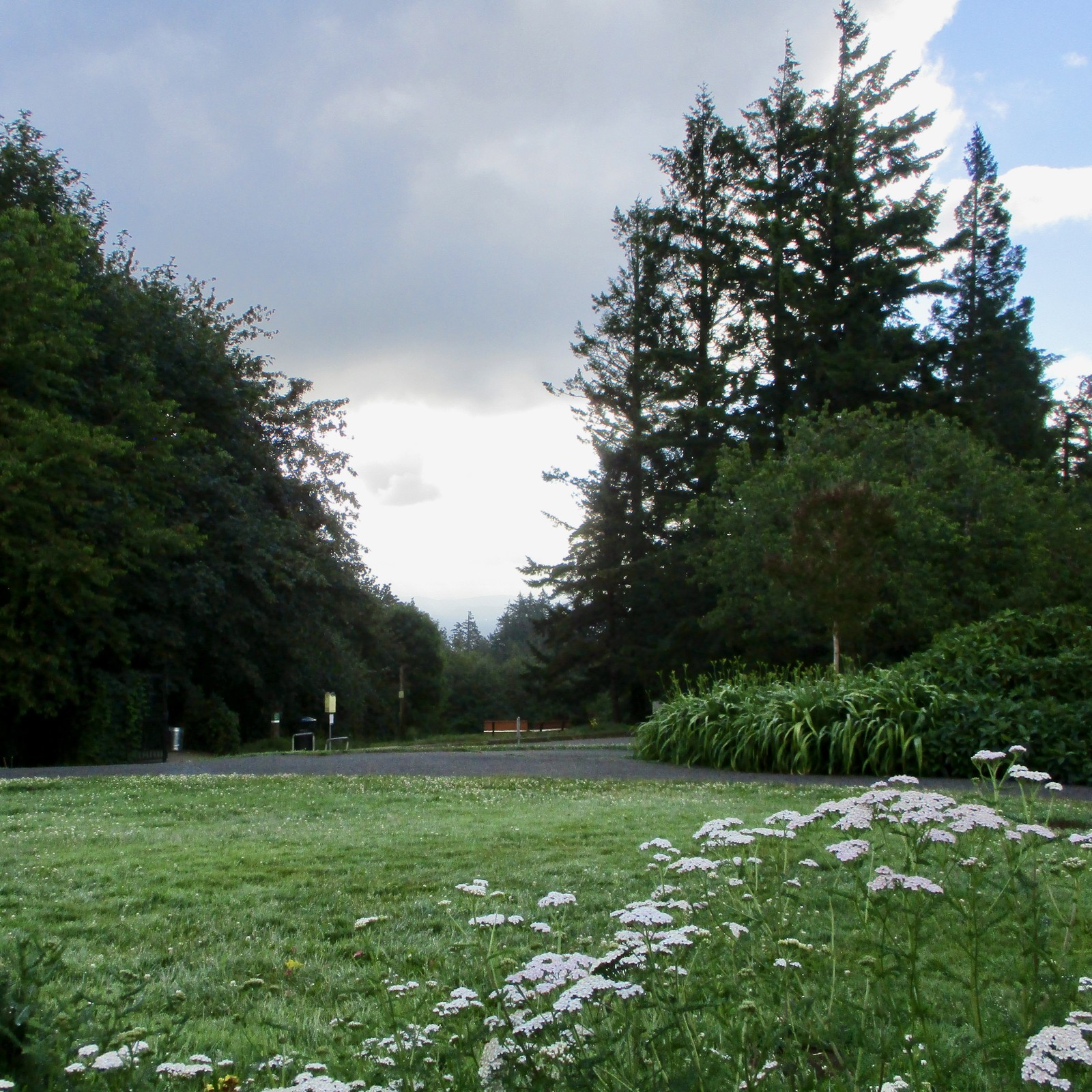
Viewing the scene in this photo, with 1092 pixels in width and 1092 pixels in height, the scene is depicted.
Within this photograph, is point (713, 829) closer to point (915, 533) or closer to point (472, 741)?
point (915, 533)

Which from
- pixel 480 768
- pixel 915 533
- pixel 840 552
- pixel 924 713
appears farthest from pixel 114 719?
pixel 915 533

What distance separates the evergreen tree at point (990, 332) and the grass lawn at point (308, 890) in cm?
2752

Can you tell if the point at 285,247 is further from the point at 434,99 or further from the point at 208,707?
the point at 208,707

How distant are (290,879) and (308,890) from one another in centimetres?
26

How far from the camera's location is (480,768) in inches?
454

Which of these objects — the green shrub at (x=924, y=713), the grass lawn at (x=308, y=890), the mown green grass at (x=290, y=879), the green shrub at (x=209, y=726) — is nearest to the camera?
the grass lawn at (x=308, y=890)

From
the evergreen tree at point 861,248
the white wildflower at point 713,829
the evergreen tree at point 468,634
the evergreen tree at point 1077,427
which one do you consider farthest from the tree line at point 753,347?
the evergreen tree at point 468,634

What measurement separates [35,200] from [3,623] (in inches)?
413

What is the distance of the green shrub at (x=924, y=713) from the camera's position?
9711mm

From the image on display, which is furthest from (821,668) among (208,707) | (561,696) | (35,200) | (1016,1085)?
(561,696)

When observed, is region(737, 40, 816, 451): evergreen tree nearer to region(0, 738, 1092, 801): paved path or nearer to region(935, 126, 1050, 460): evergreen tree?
region(935, 126, 1050, 460): evergreen tree

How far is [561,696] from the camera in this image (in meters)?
36.6

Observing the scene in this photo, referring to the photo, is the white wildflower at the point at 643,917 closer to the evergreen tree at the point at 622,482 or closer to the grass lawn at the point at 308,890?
the grass lawn at the point at 308,890

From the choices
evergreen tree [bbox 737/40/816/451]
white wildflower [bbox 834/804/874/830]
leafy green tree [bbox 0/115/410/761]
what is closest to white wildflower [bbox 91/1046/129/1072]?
white wildflower [bbox 834/804/874/830]
